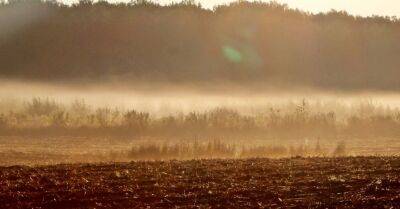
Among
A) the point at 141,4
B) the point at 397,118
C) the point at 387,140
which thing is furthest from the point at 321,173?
the point at 141,4

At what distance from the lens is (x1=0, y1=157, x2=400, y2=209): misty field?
617 inches

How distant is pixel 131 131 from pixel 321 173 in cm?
1392

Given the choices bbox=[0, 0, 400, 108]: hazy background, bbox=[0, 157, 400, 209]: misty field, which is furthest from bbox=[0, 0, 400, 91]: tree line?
bbox=[0, 157, 400, 209]: misty field

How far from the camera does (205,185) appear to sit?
17531mm

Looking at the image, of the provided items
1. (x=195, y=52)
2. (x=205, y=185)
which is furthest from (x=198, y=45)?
(x=205, y=185)

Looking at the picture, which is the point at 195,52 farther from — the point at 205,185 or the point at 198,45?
the point at 205,185

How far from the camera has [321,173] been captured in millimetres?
19531

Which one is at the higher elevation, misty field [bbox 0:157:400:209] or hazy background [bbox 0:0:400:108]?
hazy background [bbox 0:0:400:108]

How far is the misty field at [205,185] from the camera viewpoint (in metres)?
15.7

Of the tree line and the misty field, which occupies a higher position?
the tree line

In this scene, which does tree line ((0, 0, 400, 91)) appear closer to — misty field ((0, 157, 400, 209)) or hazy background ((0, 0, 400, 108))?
hazy background ((0, 0, 400, 108))

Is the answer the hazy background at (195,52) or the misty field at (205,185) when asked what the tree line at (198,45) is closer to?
the hazy background at (195,52)

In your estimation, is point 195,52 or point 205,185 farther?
point 195,52

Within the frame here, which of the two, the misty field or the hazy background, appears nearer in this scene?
the misty field
